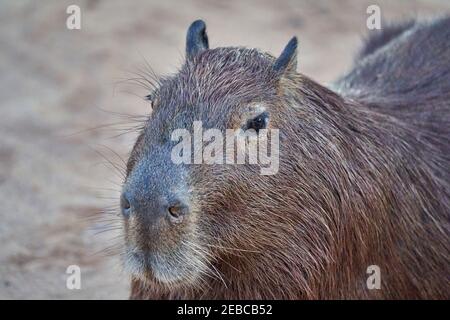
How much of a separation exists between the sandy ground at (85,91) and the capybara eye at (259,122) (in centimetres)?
202

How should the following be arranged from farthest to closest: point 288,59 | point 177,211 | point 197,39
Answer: point 197,39 < point 288,59 < point 177,211

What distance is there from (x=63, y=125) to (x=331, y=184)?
Result: 4312mm

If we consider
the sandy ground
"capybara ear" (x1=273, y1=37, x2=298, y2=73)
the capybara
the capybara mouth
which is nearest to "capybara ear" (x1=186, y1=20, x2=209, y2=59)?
the capybara

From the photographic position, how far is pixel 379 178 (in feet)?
14.6

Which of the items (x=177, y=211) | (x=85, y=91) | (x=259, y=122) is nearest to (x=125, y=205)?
(x=177, y=211)

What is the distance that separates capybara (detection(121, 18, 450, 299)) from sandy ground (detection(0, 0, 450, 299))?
180 centimetres

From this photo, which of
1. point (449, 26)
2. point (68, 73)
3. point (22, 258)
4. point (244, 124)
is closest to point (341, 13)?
point (68, 73)

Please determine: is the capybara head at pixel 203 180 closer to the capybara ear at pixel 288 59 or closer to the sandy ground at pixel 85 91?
the capybara ear at pixel 288 59

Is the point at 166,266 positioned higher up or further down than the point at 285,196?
further down

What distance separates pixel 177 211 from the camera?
3.77 metres

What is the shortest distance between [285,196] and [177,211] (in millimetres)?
594

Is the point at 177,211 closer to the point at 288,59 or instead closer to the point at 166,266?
the point at 166,266

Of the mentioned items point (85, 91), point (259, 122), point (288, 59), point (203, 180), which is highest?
point (85, 91)
